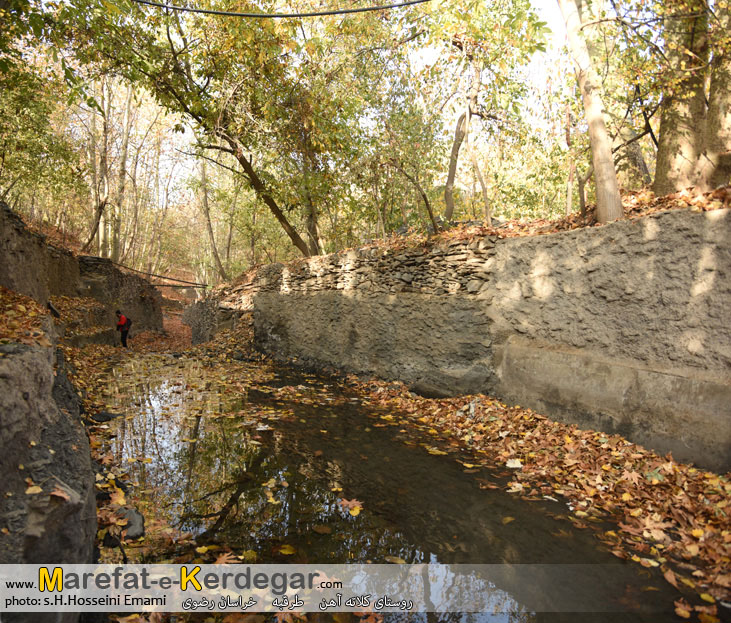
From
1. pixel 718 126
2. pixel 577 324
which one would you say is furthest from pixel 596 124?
pixel 577 324

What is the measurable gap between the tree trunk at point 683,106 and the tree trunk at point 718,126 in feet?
0.60

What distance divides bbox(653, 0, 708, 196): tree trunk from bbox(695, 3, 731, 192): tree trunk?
0.18m

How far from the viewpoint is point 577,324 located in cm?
579

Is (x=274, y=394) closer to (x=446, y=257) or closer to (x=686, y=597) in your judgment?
(x=446, y=257)

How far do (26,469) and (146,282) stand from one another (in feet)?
73.0

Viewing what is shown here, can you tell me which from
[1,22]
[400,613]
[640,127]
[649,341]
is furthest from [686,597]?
[1,22]

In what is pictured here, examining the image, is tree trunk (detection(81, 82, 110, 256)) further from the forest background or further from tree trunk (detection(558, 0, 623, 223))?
tree trunk (detection(558, 0, 623, 223))

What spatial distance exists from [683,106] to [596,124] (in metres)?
1.35

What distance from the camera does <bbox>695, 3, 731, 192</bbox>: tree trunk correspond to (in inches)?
221

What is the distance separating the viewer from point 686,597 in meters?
2.80

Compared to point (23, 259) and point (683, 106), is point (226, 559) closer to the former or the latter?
point (683, 106)

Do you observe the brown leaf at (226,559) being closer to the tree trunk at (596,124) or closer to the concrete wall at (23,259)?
the tree trunk at (596,124)

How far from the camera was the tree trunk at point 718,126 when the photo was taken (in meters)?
5.60

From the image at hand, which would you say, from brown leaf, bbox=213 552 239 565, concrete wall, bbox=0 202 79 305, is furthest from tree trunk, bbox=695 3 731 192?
concrete wall, bbox=0 202 79 305
